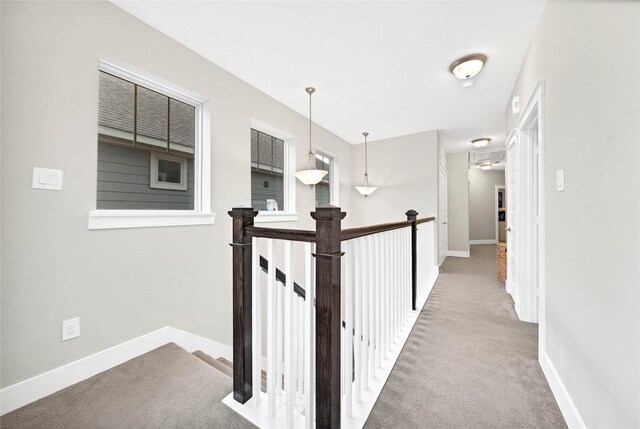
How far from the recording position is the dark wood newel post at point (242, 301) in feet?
4.54

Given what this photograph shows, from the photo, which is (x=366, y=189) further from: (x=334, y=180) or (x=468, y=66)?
(x=468, y=66)

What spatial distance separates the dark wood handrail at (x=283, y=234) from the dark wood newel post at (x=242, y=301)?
0.05 metres

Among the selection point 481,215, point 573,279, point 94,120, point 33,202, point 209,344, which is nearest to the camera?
→ point 573,279

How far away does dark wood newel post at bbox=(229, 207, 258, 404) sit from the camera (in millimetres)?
1385

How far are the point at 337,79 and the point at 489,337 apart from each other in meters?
2.86

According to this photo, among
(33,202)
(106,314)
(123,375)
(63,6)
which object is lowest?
(123,375)

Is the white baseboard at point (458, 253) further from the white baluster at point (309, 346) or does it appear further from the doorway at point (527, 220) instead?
the white baluster at point (309, 346)

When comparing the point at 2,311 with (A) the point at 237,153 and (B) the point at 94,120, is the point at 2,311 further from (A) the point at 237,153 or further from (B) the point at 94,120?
(A) the point at 237,153

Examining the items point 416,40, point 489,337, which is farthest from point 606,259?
point 416,40

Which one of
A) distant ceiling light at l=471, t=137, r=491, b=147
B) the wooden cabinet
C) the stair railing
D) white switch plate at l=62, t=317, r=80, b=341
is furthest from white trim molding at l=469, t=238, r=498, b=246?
white switch plate at l=62, t=317, r=80, b=341

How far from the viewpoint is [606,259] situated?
1.04m

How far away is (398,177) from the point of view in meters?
5.09

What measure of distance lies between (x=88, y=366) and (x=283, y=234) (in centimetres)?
166

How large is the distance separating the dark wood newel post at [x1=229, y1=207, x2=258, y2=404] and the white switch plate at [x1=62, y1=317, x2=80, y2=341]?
Result: 113 centimetres
